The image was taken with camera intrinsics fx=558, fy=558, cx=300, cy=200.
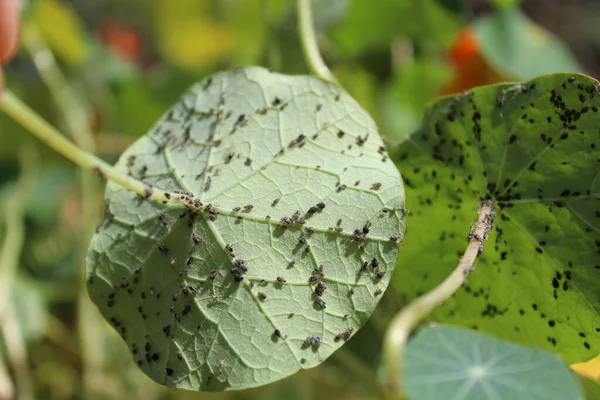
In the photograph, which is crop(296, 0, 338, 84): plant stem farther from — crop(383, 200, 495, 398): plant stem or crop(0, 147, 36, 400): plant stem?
crop(0, 147, 36, 400): plant stem

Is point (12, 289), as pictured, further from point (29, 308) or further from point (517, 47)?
point (517, 47)

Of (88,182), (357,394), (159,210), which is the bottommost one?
(357,394)

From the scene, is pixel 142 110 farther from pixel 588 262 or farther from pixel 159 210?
pixel 588 262

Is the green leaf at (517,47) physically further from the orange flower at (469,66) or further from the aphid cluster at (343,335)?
the aphid cluster at (343,335)

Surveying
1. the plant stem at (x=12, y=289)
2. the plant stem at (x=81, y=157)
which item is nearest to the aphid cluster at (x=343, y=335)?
the plant stem at (x=81, y=157)

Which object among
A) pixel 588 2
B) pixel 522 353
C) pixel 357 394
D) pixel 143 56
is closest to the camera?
pixel 522 353

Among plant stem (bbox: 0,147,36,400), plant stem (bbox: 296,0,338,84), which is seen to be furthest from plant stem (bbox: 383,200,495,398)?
plant stem (bbox: 0,147,36,400)

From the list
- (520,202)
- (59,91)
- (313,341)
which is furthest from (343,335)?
(59,91)

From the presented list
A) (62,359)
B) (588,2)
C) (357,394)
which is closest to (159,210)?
(357,394)
